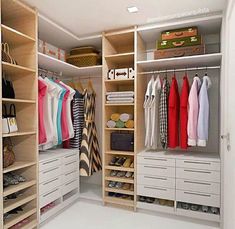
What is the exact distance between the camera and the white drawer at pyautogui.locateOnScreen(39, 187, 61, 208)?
2.24 metres

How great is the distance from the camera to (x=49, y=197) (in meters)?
2.36

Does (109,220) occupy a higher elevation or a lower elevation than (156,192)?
lower

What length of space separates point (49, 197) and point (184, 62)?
226 centimetres

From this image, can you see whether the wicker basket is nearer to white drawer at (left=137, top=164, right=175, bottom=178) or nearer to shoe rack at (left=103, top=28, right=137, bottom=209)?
shoe rack at (left=103, top=28, right=137, bottom=209)

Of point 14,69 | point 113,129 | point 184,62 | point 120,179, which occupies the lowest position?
point 120,179

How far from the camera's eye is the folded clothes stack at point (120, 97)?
2.63 meters

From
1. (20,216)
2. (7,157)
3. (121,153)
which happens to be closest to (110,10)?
(121,153)

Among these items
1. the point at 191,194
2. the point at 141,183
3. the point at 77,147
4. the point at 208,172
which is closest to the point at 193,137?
the point at 208,172

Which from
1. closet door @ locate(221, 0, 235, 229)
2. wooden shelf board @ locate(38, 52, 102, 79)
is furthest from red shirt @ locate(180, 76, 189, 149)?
wooden shelf board @ locate(38, 52, 102, 79)

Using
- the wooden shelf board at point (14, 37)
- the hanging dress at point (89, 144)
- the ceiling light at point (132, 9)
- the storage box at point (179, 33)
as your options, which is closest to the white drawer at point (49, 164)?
the hanging dress at point (89, 144)

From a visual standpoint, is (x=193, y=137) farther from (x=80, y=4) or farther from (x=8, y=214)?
(x=8, y=214)

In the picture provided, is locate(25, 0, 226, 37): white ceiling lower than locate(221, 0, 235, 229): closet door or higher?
higher

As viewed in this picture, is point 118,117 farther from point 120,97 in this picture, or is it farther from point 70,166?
point 70,166

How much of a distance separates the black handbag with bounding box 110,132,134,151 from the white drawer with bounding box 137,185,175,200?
1.64 ft
